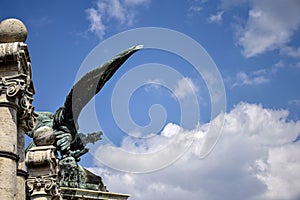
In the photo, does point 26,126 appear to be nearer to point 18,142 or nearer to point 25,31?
point 18,142

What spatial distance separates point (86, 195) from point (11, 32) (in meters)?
8.52

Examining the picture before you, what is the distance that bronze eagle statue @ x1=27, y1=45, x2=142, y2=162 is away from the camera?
789 inches

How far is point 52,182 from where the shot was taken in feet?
48.8

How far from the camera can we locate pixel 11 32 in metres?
11.6

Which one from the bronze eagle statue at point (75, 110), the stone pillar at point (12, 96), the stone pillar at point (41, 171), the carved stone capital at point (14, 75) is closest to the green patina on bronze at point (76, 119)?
the bronze eagle statue at point (75, 110)

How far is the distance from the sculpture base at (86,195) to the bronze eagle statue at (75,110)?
1.46 metres

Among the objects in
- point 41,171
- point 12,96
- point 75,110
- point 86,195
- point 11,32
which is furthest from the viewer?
point 75,110

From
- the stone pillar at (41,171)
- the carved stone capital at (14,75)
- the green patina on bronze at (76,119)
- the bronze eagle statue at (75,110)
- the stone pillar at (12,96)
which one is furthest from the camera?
the bronze eagle statue at (75,110)

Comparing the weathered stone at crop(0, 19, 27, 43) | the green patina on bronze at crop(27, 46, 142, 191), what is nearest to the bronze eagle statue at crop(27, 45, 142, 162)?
the green patina on bronze at crop(27, 46, 142, 191)

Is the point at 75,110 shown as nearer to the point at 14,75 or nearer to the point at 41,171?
the point at 41,171

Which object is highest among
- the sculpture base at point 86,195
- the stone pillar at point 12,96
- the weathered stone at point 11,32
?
the sculpture base at point 86,195

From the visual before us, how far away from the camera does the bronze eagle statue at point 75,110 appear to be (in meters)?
20.0

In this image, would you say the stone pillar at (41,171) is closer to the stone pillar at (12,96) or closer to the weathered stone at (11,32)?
the stone pillar at (12,96)

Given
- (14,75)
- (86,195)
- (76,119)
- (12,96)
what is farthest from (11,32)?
(76,119)
